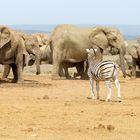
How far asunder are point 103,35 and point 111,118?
12344 millimetres

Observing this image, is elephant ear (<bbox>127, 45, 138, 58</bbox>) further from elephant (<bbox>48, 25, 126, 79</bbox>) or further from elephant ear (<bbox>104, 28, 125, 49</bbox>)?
elephant ear (<bbox>104, 28, 125, 49</bbox>)

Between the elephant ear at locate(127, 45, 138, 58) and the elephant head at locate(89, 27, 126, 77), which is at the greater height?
the elephant head at locate(89, 27, 126, 77)

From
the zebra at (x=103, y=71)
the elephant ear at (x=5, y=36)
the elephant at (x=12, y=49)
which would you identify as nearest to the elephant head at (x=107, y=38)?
the elephant at (x=12, y=49)

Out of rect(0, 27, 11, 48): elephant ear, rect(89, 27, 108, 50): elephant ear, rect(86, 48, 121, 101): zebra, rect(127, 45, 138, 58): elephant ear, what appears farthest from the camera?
rect(127, 45, 138, 58): elephant ear

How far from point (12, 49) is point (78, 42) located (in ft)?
15.1

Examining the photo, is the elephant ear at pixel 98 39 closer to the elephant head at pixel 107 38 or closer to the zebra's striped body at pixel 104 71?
the elephant head at pixel 107 38

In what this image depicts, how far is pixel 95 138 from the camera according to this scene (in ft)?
32.7

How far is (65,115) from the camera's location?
41.1 feet

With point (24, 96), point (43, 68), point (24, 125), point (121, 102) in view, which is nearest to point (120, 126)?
point (24, 125)

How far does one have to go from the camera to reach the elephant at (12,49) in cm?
2008

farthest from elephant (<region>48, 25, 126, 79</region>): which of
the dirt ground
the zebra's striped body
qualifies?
the zebra's striped body

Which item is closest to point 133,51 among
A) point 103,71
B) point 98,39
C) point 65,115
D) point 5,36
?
point 98,39

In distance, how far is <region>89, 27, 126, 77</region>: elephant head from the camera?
2409cm

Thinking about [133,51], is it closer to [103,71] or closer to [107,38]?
[107,38]
